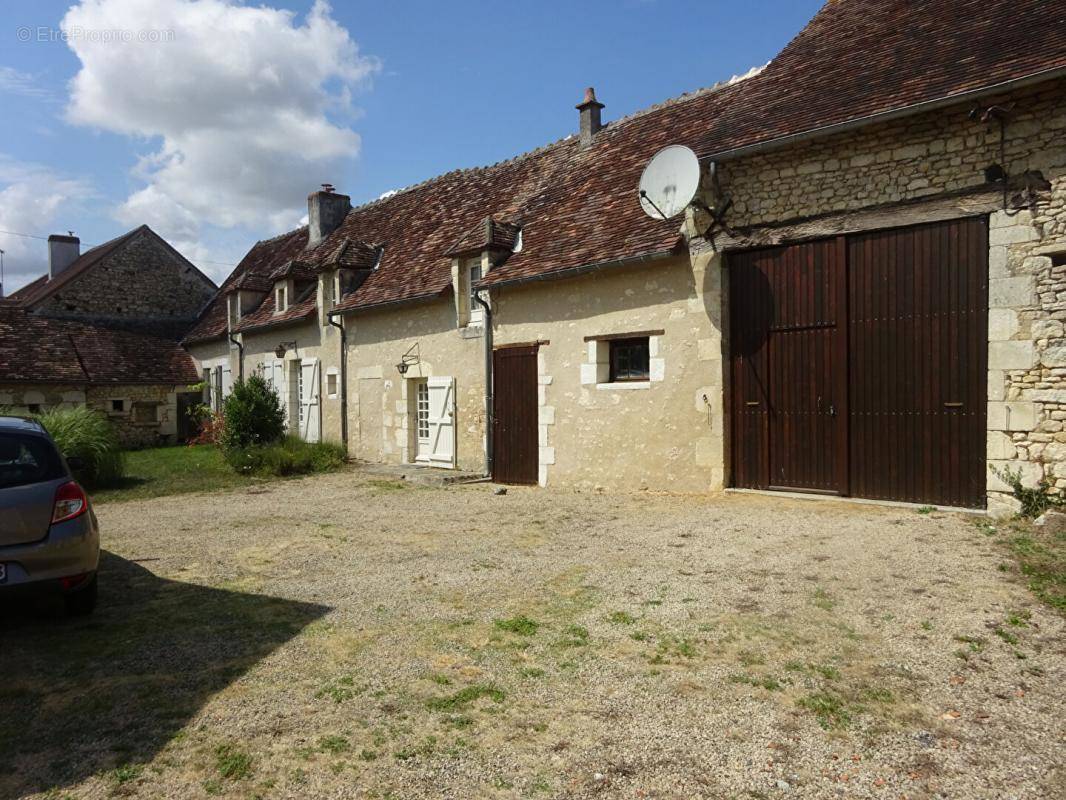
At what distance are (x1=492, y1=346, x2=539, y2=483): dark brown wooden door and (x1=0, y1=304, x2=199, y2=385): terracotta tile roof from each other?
46.7 ft

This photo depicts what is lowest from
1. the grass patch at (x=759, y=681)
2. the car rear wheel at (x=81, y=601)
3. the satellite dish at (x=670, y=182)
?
the grass patch at (x=759, y=681)

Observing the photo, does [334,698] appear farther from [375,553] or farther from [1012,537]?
[1012,537]

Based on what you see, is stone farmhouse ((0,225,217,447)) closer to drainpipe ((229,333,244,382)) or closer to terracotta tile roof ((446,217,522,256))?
drainpipe ((229,333,244,382))

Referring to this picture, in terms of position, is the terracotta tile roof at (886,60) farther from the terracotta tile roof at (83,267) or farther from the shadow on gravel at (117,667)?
the terracotta tile roof at (83,267)

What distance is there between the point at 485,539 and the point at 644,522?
1.80 metres

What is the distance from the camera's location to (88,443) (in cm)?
1234

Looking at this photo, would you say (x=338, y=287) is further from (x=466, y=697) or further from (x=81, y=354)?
(x=466, y=697)

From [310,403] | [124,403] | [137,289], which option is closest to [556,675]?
[310,403]

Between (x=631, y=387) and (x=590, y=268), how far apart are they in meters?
1.78

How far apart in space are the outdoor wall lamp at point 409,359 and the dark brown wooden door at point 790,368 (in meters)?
6.94

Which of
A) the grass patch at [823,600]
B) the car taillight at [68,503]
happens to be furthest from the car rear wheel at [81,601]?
the grass patch at [823,600]

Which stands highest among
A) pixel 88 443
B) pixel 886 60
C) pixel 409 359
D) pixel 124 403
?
pixel 886 60

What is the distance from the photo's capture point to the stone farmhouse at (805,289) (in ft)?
23.0

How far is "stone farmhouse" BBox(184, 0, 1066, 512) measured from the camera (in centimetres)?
701
